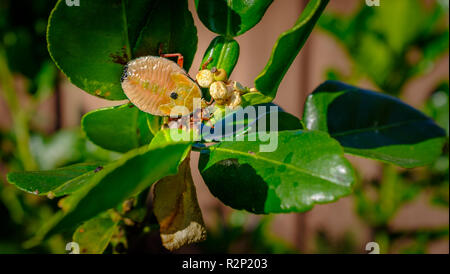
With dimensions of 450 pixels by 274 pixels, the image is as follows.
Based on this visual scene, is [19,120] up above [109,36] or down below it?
below

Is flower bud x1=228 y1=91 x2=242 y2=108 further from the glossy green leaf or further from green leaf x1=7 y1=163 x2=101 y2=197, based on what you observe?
the glossy green leaf

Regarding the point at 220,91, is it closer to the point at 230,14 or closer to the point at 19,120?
the point at 230,14

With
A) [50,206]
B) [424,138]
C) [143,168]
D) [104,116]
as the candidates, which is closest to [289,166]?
[143,168]

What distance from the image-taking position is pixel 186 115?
1.35 feet

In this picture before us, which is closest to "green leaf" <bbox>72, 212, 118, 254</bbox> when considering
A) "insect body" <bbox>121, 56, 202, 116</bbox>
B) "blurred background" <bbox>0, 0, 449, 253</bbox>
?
"insect body" <bbox>121, 56, 202, 116</bbox>

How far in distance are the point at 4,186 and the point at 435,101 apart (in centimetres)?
162

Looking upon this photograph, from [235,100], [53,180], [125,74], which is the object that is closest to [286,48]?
[235,100]

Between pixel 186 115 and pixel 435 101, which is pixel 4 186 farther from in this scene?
pixel 435 101

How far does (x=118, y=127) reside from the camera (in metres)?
0.48

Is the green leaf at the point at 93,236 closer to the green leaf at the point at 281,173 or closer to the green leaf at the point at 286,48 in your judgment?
the green leaf at the point at 281,173

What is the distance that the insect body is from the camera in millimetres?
390

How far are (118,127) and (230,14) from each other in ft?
0.73

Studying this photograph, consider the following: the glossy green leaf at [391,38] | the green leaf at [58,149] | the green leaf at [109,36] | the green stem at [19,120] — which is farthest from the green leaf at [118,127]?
the glossy green leaf at [391,38]

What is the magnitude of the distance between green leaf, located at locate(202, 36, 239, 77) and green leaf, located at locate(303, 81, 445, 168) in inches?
9.0
